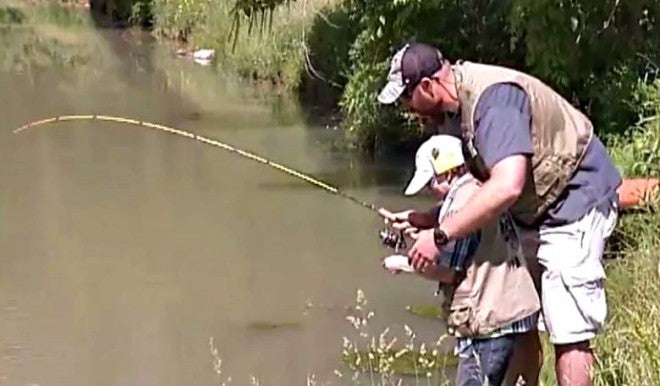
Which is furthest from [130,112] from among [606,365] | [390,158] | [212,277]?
[606,365]

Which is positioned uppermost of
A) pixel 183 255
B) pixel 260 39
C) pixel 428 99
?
pixel 428 99

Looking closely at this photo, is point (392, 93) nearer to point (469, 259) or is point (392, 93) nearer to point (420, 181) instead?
point (420, 181)

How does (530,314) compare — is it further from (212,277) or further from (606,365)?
(212,277)

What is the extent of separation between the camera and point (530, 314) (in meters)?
4.10

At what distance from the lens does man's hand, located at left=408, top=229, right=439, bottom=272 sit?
3.87 m

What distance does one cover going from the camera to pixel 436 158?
4055 mm

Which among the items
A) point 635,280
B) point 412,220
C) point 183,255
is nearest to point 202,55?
point 183,255

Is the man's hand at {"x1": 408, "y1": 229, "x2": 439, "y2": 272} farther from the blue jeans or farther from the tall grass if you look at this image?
the tall grass

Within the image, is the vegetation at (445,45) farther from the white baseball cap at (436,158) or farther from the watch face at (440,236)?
the watch face at (440,236)

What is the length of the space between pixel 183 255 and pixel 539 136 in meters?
6.36

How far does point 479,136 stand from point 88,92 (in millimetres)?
16269

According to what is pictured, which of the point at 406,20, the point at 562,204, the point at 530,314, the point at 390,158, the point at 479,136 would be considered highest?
the point at 479,136

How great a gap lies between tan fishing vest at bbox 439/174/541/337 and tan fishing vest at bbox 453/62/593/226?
4.2 inches

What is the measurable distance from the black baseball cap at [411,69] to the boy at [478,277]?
0.22m
